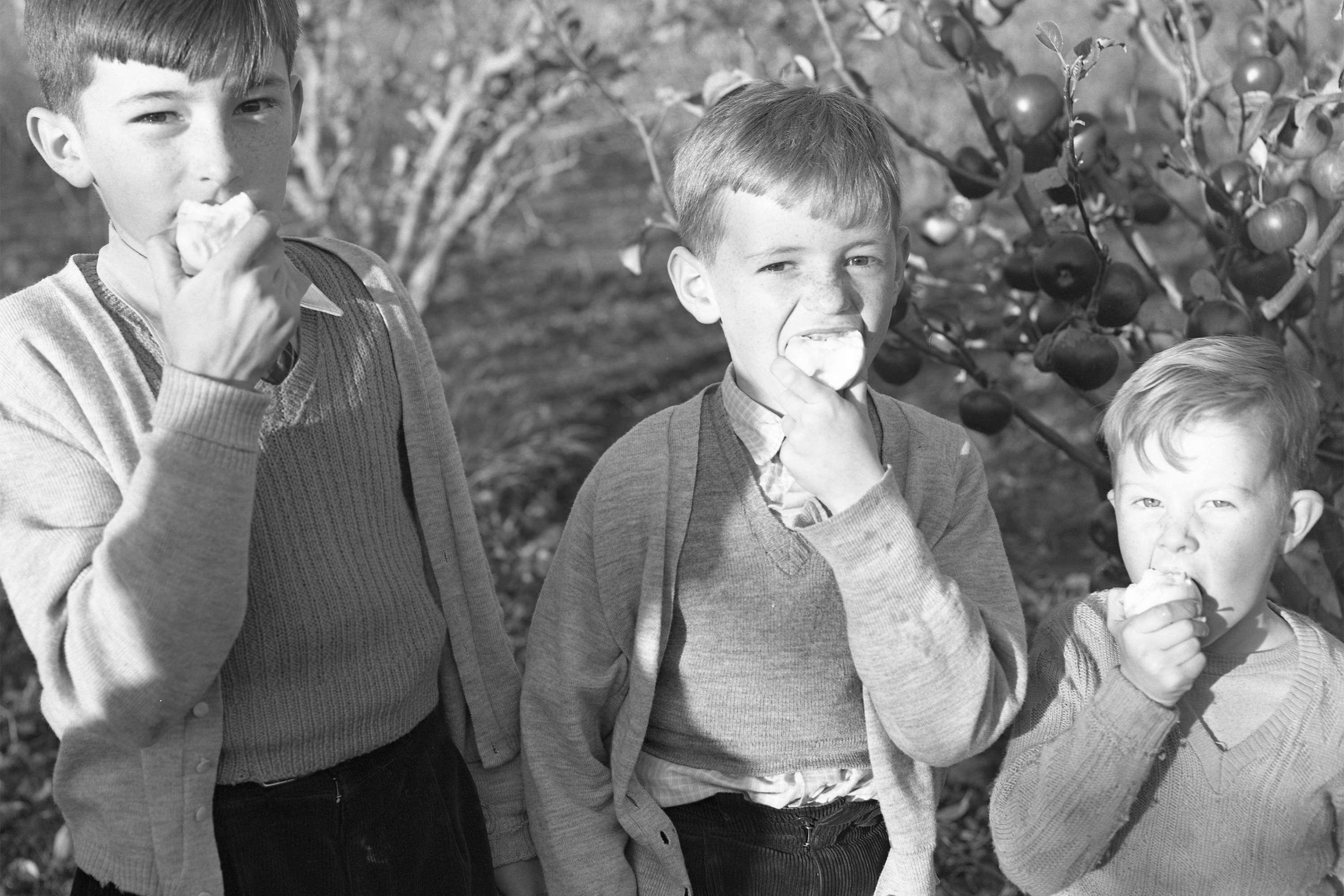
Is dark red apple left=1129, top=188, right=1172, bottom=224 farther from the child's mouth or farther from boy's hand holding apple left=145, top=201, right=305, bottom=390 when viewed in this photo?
boy's hand holding apple left=145, top=201, right=305, bottom=390

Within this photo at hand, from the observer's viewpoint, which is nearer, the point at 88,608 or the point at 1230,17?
the point at 88,608

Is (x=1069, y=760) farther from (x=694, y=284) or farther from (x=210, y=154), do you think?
(x=210, y=154)

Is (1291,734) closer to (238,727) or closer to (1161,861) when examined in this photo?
(1161,861)

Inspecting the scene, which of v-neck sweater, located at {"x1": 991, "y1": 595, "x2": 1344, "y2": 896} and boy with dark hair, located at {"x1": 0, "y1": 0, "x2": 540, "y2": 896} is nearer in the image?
boy with dark hair, located at {"x1": 0, "y1": 0, "x2": 540, "y2": 896}

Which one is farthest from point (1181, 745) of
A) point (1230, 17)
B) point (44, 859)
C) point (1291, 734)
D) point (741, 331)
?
point (1230, 17)

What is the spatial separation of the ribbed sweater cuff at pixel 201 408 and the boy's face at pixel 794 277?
0.59 meters

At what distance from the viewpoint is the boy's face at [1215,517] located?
1.60 metres

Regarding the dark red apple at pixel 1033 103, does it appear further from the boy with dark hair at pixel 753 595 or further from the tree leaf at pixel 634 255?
the tree leaf at pixel 634 255

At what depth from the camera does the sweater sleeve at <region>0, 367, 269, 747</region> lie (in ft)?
4.71

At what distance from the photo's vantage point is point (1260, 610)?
5.57 ft

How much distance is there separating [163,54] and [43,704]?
76 cm

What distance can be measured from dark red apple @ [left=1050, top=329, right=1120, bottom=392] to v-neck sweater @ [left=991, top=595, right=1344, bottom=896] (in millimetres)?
523

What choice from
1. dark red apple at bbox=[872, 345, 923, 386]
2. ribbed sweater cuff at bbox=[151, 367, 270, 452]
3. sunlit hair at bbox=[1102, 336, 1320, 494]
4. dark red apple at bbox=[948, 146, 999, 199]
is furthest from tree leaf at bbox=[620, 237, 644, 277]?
ribbed sweater cuff at bbox=[151, 367, 270, 452]

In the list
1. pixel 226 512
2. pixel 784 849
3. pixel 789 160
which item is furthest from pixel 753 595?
pixel 226 512
